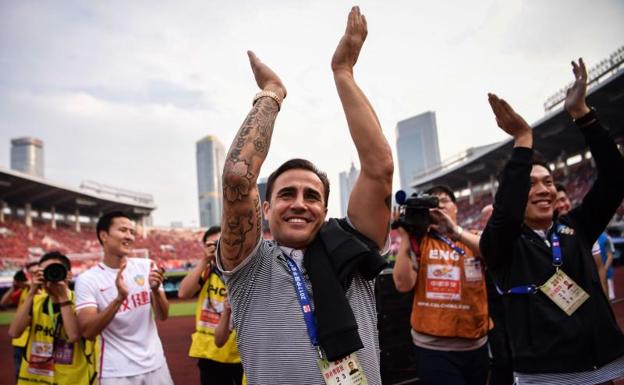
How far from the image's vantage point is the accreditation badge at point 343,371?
1381 mm

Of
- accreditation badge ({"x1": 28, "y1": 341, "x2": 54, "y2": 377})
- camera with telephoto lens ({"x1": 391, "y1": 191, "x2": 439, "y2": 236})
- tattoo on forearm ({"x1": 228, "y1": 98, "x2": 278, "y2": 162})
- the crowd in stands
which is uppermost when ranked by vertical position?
the crowd in stands

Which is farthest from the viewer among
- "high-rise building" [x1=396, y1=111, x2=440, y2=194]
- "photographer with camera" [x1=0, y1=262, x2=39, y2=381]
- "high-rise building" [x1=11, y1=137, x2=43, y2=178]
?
"high-rise building" [x1=396, y1=111, x2=440, y2=194]

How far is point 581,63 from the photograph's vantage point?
220cm

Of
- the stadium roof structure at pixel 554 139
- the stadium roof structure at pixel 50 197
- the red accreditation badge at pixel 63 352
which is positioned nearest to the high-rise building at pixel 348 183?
the red accreditation badge at pixel 63 352

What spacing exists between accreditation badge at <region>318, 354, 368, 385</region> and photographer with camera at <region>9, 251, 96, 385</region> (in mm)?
2439

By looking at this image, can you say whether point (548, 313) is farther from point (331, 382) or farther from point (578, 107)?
point (331, 382)

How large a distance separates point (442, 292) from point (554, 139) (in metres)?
30.4

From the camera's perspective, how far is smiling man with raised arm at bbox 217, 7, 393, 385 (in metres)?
1.41

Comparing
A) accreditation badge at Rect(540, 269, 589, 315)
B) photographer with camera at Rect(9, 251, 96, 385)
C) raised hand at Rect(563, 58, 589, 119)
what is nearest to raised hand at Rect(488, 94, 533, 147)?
raised hand at Rect(563, 58, 589, 119)

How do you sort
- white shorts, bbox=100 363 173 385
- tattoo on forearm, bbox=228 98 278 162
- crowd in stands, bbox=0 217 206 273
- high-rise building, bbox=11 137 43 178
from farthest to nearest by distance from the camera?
high-rise building, bbox=11 137 43 178, crowd in stands, bbox=0 217 206 273, white shorts, bbox=100 363 173 385, tattoo on forearm, bbox=228 98 278 162

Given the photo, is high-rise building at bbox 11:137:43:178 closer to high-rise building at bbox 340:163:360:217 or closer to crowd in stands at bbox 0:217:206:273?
high-rise building at bbox 340:163:360:217

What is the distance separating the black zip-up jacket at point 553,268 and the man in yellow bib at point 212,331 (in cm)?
198

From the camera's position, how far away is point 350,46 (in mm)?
1714

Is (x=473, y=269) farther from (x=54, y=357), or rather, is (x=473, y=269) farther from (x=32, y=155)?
(x=32, y=155)
